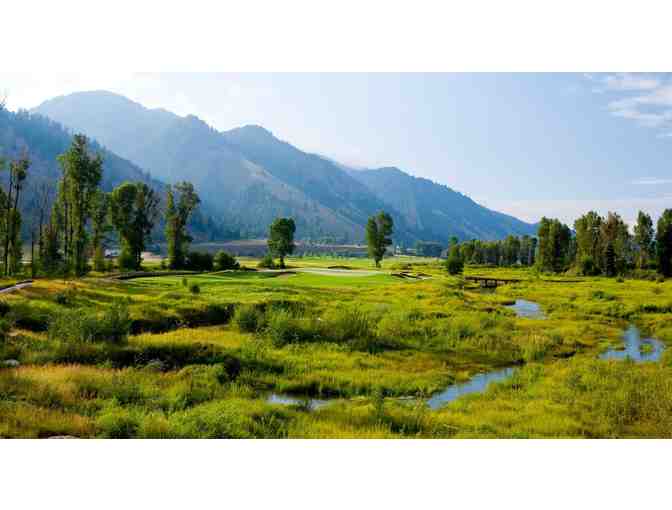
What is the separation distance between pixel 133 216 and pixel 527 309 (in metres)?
52.3

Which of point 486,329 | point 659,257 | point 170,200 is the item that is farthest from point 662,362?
point 659,257

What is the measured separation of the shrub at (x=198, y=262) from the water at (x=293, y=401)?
4832cm

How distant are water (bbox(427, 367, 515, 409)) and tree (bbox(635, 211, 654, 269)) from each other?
298 ft

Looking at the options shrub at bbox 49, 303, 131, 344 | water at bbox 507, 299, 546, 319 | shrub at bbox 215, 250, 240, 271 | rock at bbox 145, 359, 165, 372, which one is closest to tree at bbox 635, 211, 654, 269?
water at bbox 507, 299, 546, 319

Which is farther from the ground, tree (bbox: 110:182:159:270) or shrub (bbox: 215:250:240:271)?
tree (bbox: 110:182:159:270)

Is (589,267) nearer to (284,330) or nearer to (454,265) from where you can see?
(454,265)

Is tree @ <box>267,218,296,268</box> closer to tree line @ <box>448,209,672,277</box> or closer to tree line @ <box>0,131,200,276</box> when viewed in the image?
tree line @ <box>0,131,200,276</box>

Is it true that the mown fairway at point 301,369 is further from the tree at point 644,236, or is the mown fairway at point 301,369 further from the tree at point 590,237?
the tree at point 644,236

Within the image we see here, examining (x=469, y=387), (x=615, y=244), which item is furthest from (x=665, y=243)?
(x=469, y=387)

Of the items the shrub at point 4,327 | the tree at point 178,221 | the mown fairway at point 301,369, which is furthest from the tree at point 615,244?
the shrub at point 4,327

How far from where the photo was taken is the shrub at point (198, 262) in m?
62.8

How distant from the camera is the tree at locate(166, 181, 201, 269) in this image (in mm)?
61969

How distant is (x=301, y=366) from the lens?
20250mm
